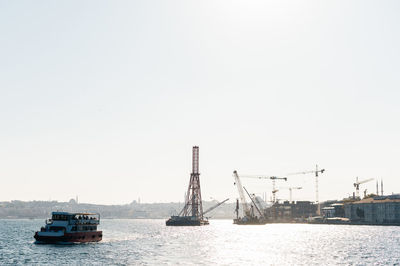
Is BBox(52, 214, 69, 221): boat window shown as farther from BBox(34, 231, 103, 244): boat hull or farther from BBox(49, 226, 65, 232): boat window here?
BBox(34, 231, 103, 244): boat hull

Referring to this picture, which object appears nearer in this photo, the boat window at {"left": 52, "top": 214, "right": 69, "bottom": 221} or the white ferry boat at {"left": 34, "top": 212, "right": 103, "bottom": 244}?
the white ferry boat at {"left": 34, "top": 212, "right": 103, "bottom": 244}

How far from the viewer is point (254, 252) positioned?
11312 cm

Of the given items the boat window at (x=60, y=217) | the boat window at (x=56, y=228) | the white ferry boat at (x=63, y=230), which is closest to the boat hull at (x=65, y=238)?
the white ferry boat at (x=63, y=230)

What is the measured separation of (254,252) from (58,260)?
1892 inches

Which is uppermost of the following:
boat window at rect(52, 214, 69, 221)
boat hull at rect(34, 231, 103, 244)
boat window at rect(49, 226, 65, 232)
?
boat window at rect(52, 214, 69, 221)

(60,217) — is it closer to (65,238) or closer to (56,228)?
(56,228)

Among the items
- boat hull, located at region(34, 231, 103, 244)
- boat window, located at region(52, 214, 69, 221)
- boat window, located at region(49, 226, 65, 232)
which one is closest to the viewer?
boat hull, located at region(34, 231, 103, 244)

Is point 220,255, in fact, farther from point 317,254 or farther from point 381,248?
point 381,248

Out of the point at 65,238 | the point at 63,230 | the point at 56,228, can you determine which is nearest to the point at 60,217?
the point at 56,228

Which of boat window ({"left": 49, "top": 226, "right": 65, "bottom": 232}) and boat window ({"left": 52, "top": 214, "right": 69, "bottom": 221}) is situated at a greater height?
boat window ({"left": 52, "top": 214, "right": 69, "bottom": 221})

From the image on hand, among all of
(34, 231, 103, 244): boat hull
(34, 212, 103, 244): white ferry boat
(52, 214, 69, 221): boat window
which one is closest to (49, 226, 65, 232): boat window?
(34, 212, 103, 244): white ferry boat

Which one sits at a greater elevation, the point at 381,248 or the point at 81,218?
the point at 81,218

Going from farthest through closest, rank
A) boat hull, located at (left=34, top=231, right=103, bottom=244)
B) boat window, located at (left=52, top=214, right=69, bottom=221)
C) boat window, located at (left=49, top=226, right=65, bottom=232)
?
1. boat window, located at (left=52, top=214, right=69, bottom=221)
2. boat window, located at (left=49, top=226, right=65, bottom=232)
3. boat hull, located at (left=34, top=231, right=103, bottom=244)

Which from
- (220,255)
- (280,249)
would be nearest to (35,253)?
(220,255)
